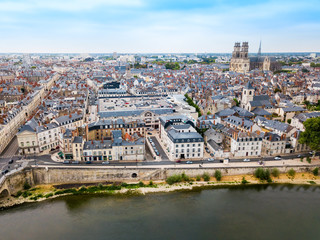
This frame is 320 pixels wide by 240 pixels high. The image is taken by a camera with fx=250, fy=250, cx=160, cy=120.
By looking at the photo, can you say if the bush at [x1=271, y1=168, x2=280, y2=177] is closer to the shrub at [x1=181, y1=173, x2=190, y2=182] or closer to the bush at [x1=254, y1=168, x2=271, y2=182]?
the bush at [x1=254, y1=168, x2=271, y2=182]

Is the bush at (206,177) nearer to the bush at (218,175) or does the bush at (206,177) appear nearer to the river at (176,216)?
the bush at (218,175)

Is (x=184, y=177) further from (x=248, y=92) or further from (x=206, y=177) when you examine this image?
(x=248, y=92)

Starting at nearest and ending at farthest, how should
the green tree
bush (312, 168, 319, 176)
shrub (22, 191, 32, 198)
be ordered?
shrub (22, 191, 32, 198)
bush (312, 168, 319, 176)
the green tree

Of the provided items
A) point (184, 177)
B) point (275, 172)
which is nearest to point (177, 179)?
point (184, 177)

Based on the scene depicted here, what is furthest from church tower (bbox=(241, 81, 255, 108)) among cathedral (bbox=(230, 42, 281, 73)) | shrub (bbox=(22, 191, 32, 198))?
cathedral (bbox=(230, 42, 281, 73))

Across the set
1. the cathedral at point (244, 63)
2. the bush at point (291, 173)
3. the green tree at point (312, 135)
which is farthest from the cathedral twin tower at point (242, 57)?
the bush at point (291, 173)
